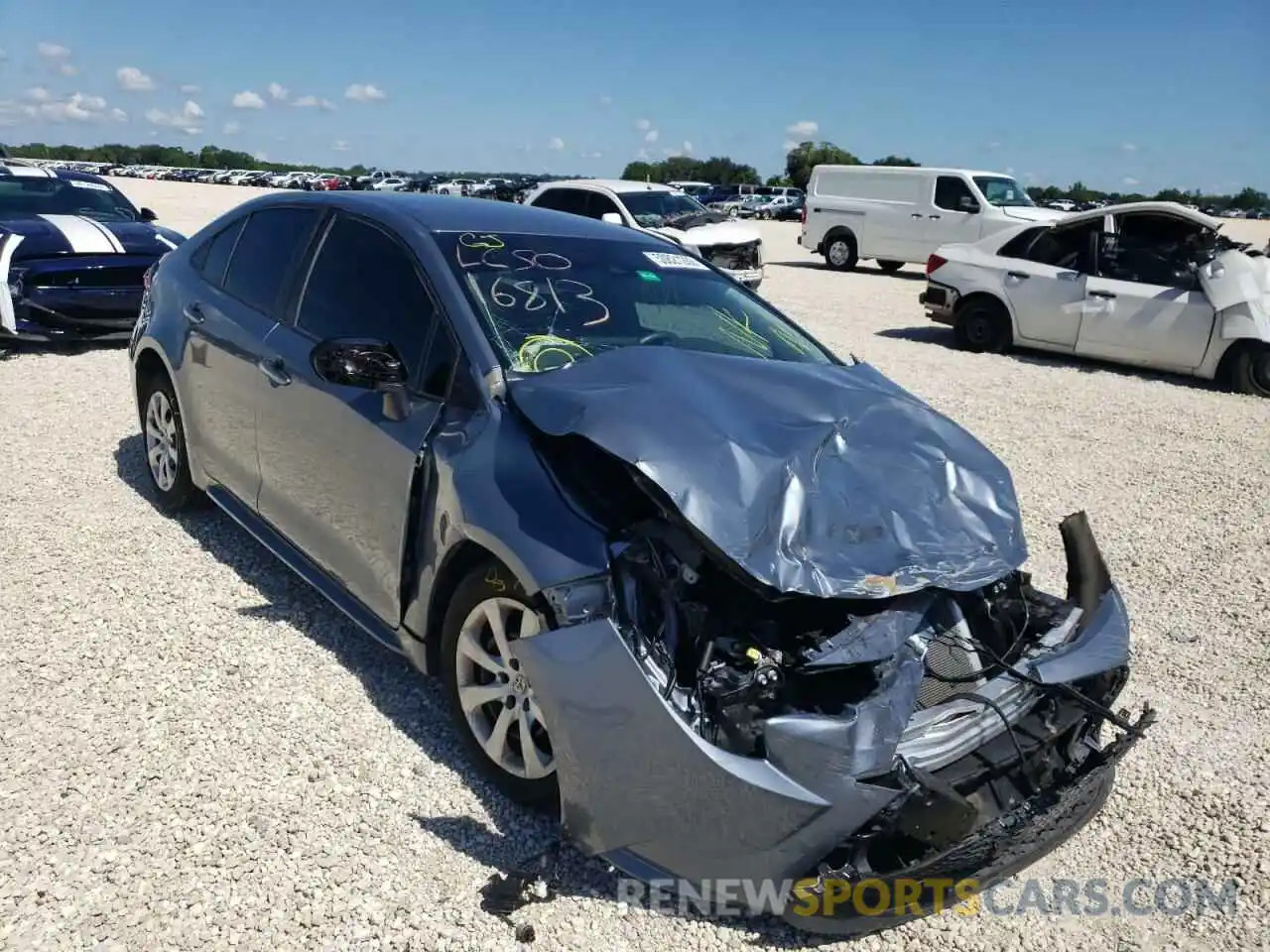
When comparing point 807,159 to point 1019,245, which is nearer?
point 1019,245

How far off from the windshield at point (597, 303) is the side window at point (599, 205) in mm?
10792

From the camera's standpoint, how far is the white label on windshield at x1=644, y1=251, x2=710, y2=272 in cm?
406

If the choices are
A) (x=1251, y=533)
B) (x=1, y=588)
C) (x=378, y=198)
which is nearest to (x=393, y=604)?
(x=378, y=198)

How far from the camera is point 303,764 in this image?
3.15 m

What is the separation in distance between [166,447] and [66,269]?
4723 mm

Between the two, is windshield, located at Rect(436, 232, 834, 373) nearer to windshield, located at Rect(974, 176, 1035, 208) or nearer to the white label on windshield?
the white label on windshield

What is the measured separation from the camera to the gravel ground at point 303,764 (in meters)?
2.56

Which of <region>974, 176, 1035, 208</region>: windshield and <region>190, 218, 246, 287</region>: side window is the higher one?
<region>974, 176, 1035, 208</region>: windshield

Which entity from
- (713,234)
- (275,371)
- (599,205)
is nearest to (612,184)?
(599,205)

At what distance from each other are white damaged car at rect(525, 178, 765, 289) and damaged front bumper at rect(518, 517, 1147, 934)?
12.1m

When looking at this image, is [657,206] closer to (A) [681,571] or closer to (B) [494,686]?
(B) [494,686]

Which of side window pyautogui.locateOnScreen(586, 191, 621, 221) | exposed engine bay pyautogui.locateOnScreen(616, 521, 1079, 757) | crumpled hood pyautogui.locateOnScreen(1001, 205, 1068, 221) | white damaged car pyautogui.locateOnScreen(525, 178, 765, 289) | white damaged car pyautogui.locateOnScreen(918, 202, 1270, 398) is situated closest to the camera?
exposed engine bay pyautogui.locateOnScreen(616, 521, 1079, 757)

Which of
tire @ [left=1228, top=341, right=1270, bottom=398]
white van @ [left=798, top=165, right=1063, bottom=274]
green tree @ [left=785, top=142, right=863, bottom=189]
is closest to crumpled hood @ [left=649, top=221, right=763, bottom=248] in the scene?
white van @ [left=798, top=165, right=1063, bottom=274]

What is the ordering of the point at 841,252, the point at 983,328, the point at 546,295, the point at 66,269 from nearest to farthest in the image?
the point at 546,295 → the point at 66,269 → the point at 983,328 → the point at 841,252
